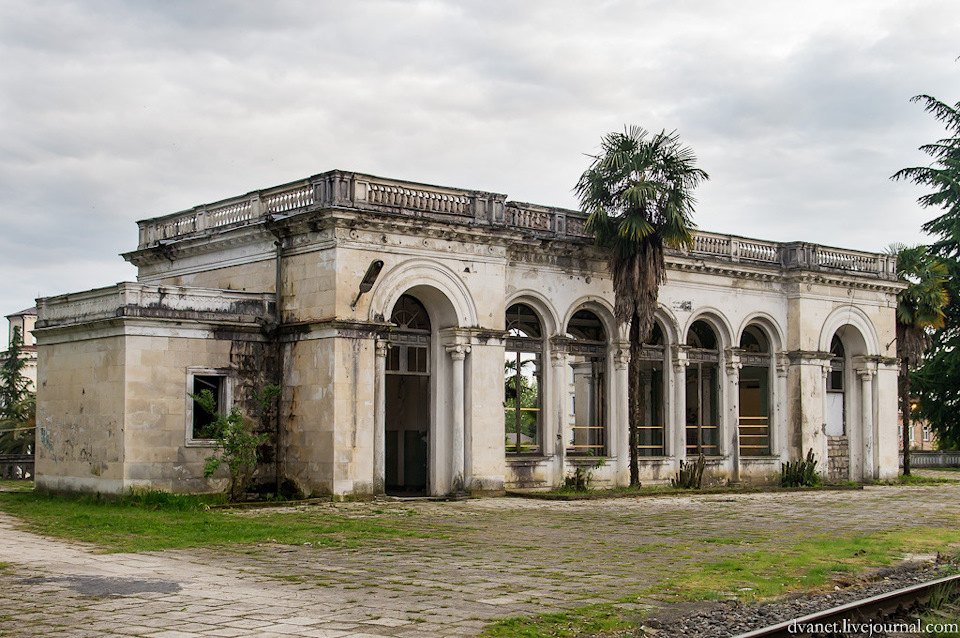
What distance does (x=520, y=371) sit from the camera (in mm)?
24859

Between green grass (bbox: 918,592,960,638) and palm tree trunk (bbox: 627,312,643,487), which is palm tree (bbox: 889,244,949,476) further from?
green grass (bbox: 918,592,960,638)

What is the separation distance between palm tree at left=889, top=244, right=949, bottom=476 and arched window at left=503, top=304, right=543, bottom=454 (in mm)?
13581

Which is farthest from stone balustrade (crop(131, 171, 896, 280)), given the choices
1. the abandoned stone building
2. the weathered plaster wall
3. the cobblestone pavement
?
the cobblestone pavement

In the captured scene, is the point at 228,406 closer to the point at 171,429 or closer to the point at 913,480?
the point at 171,429

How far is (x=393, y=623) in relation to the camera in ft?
27.4

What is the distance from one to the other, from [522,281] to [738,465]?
27.9 feet

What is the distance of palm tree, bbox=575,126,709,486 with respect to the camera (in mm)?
24500

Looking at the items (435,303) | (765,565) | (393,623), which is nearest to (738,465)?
(435,303)

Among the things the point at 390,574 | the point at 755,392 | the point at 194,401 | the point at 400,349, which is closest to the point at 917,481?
the point at 755,392

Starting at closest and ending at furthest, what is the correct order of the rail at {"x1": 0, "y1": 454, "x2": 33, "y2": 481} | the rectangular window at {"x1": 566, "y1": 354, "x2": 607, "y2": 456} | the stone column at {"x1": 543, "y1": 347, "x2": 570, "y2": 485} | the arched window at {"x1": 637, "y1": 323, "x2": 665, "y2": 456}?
the stone column at {"x1": 543, "y1": 347, "x2": 570, "y2": 485} < the rectangular window at {"x1": 566, "y1": 354, "x2": 607, "y2": 456} < the arched window at {"x1": 637, "y1": 323, "x2": 665, "y2": 456} < the rail at {"x1": 0, "y1": 454, "x2": 33, "y2": 481}

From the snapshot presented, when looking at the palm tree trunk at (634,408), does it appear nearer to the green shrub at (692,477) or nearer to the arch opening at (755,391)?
the green shrub at (692,477)

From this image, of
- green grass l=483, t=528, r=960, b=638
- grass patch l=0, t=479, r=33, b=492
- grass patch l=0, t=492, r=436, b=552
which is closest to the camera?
green grass l=483, t=528, r=960, b=638

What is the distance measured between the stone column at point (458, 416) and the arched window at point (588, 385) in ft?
12.7

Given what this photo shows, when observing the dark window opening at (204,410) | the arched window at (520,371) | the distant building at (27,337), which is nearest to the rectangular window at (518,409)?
the arched window at (520,371)
